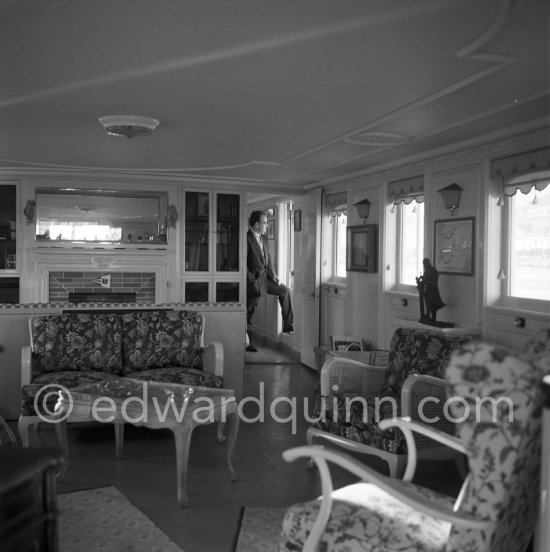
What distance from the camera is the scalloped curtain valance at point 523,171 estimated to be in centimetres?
439

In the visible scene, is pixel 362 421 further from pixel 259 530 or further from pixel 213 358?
pixel 213 358

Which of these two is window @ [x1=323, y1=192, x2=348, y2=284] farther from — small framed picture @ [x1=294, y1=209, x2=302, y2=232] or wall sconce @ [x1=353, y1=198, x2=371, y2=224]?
wall sconce @ [x1=353, y1=198, x2=371, y2=224]

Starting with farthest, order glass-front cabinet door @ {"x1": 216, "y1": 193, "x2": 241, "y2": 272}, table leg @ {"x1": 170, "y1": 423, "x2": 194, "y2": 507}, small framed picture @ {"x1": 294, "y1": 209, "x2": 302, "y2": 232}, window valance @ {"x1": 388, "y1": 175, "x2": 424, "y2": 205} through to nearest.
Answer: small framed picture @ {"x1": 294, "y1": 209, "x2": 302, "y2": 232} < glass-front cabinet door @ {"x1": 216, "y1": 193, "x2": 241, "y2": 272} < window valance @ {"x1": 388, "y1": 175, "x2": 424, "y2": 205} < table leg @ {"x1": 170, "y1": 423, "x2": 194, "y2": 507}

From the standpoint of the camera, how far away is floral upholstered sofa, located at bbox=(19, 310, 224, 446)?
4.84 metres

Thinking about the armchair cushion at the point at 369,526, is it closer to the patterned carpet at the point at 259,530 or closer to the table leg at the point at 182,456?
the patterned carpet at the point at 259,530

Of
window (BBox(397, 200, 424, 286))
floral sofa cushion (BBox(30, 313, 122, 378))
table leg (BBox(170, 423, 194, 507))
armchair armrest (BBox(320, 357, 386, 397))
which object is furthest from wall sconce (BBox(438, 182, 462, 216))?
table leg (BBox(170, 423, 194, 507))

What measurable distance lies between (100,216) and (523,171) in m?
4.97

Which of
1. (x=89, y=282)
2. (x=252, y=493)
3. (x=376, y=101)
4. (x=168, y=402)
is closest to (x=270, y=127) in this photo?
(x=376, y=101)

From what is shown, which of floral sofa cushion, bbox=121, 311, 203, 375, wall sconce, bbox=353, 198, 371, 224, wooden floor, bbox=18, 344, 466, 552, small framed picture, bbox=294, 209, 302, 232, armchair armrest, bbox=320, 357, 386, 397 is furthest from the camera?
small framed picture, bbox=294, 209, 302, 232

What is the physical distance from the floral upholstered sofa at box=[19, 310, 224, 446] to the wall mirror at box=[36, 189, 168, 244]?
2.70 meters

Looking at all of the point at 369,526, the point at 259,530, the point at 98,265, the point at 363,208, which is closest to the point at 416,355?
the point at 259,530

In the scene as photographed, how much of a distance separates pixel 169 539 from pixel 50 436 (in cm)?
210

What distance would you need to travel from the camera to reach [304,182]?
322 inches

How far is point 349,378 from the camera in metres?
4.62
